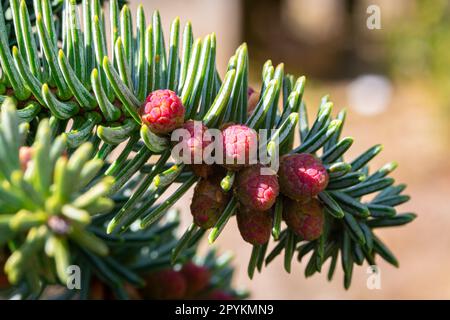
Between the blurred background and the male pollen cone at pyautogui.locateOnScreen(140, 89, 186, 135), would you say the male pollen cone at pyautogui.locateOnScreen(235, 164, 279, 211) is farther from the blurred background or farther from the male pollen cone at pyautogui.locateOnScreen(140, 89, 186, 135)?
the blurred background

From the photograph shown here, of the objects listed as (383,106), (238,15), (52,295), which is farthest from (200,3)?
(52,295)

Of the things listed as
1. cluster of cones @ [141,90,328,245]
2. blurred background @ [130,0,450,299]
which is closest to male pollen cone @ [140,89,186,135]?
cluster of cones @ [141,90,328,245]

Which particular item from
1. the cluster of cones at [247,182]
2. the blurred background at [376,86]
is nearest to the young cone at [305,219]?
the cluster of cones at [247,182]

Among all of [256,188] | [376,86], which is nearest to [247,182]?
[256,188]

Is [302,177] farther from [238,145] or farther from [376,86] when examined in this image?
[376,86]

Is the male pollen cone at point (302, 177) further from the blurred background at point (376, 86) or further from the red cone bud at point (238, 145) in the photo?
the blurred background at point (376, 86)

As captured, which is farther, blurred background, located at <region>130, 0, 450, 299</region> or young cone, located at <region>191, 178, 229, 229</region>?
blurred background, located at <region>130, 0, 450, 299</region>

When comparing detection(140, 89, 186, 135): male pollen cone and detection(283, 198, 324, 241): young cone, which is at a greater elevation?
detection(140, 89, 186, 135): male pollen cone

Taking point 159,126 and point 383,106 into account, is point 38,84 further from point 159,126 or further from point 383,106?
point 383,106
